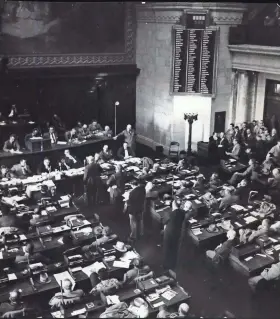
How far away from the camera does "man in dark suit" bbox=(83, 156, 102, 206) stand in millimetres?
10805

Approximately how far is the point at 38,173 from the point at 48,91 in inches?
160

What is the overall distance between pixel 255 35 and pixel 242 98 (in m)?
1.75

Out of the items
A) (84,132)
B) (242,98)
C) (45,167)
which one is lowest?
(45,167)

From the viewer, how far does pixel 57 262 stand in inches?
306

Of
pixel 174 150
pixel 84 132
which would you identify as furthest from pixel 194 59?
pixel 84 132

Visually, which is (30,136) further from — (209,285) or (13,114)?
(209,285)

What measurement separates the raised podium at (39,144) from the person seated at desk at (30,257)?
5.19 metres

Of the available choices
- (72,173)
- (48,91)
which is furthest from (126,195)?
(48,91)

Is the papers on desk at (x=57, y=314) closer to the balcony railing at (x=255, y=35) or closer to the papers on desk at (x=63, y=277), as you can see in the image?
the papers on desk at (x=63, y=277)

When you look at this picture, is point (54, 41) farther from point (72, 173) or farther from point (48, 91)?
point (72, 173)

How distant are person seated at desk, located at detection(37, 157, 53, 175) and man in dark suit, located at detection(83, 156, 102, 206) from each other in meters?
1.13

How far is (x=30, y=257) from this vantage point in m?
7.57

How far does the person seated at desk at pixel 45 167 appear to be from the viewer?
11263 millimetres

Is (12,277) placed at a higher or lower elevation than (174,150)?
lower
